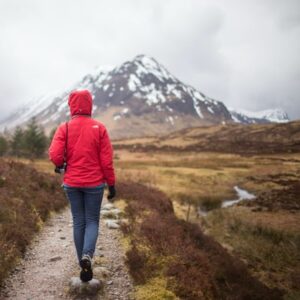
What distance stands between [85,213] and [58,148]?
1.40 meters

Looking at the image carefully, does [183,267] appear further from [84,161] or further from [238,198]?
[238,198]

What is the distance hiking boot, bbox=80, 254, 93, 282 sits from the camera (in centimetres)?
623

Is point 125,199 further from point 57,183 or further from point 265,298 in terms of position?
point 265,298

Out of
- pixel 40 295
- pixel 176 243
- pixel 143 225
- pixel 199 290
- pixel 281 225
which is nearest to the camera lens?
pixel 40 295

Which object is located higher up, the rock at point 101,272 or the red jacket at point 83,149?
the red jacket at point 83,149

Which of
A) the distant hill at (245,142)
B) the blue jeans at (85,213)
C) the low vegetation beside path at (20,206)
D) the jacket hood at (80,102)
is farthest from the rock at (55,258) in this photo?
the distant hill at (245,142)

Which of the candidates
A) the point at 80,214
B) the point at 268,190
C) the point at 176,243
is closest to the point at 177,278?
the point at 176,243

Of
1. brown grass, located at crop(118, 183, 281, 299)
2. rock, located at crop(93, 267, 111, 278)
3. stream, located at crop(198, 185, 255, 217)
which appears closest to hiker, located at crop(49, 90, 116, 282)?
rock, located at crop(93, 267, 111, 278)

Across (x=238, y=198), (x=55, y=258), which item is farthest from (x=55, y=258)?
(x=238, y=198)

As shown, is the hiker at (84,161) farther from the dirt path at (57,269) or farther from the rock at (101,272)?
the rock at (101,272)

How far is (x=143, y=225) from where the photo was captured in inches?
431

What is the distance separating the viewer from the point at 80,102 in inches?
253

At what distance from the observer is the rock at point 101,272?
7.43 meters

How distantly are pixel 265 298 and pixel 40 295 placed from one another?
6339 mm
